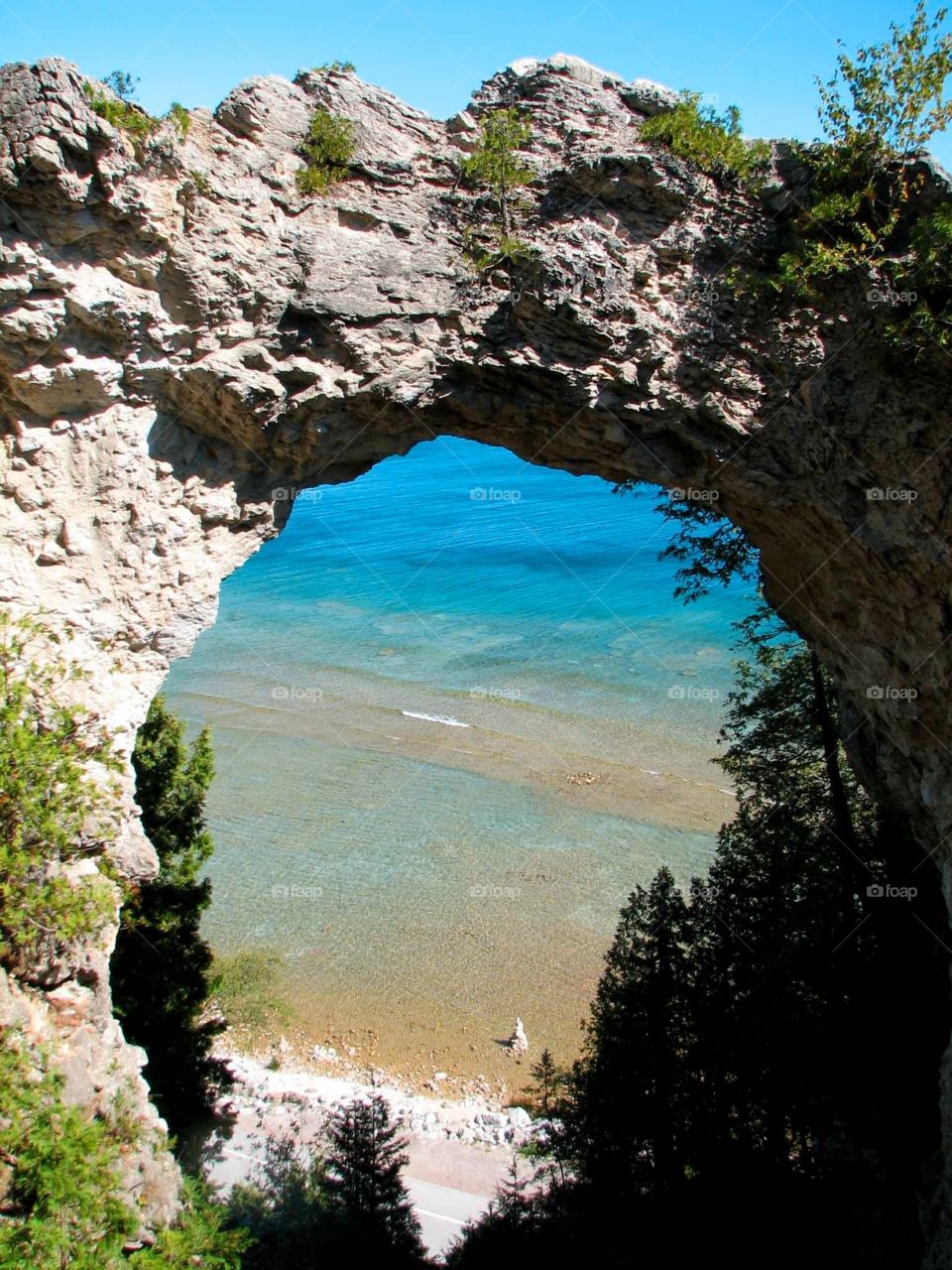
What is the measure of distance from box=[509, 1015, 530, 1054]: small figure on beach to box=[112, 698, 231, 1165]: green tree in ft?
17.5

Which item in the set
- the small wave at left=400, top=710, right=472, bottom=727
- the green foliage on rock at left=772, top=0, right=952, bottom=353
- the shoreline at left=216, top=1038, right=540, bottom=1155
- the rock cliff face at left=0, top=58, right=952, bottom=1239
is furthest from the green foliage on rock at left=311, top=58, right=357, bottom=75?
the small wave at left=400, top=710, right=472, bottom=727

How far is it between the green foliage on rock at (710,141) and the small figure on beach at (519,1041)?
1487 cm

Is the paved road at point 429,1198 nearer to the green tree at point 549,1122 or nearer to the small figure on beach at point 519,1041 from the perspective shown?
the green tree at point 549,1122

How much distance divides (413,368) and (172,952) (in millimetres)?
10237

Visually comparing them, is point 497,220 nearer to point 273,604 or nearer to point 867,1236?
point 867,1236

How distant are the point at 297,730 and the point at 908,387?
→ 22.3 meters

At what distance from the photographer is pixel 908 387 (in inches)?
358

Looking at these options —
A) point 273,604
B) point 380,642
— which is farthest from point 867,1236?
point 273,604

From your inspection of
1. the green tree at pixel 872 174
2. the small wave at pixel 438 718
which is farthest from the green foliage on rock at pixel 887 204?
the small wave at pixel 438 718

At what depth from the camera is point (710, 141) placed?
9.42 metres

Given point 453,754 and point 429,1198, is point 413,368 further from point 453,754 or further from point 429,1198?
point 453,754

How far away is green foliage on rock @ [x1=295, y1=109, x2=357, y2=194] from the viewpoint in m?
9.18

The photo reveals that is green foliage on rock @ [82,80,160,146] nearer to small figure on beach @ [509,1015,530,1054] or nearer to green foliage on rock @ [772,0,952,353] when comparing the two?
green foliage on rock @ [772,0,952,353]

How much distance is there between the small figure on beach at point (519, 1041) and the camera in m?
15.9
